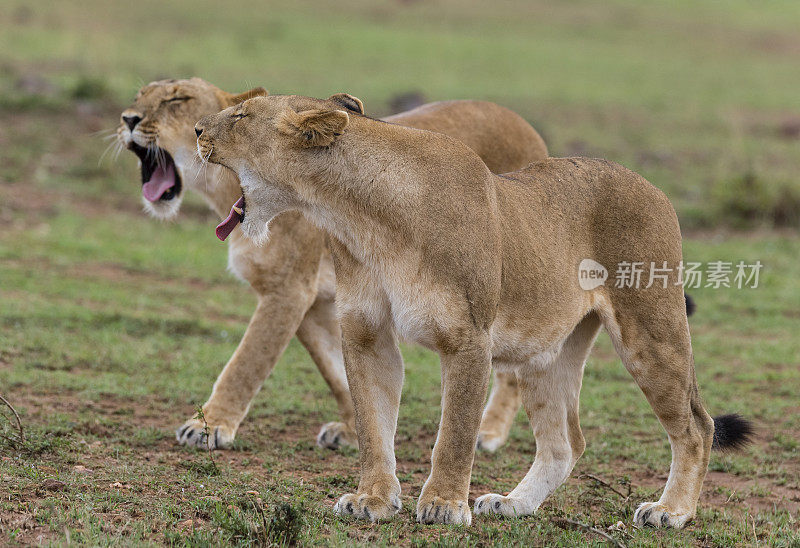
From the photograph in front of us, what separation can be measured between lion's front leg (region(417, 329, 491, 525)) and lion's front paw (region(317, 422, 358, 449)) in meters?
1.71

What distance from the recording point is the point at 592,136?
15.8 m

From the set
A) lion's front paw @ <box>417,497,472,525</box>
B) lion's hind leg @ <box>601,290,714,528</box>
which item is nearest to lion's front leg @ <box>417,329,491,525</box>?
lion's front paw @ <box>417,497,472,525</box>

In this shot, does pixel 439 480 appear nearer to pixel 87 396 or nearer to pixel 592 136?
pixel 87 396

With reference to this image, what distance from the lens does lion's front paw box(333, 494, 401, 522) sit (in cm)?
417

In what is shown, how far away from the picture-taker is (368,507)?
4.16 meters

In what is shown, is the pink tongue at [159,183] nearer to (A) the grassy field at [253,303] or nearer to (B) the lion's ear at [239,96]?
(B) the lion's ear at [239,96]

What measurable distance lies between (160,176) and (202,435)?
1.58 meters

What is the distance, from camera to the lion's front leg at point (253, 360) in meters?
5.65

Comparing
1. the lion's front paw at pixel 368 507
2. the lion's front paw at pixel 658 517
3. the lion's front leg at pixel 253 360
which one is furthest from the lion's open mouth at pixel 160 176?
the lion's front paw at pixel 658 517

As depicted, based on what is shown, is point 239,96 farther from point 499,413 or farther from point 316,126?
point 499,413

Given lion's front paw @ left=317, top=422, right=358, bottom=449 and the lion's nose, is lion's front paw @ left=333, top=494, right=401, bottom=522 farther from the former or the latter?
the lion's nose

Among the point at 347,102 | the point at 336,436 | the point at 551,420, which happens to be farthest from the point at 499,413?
the point at 347,102

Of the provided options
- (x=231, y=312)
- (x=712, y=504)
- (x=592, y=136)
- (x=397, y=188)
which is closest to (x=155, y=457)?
(x=397, y=188)

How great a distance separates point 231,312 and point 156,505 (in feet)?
15.4
